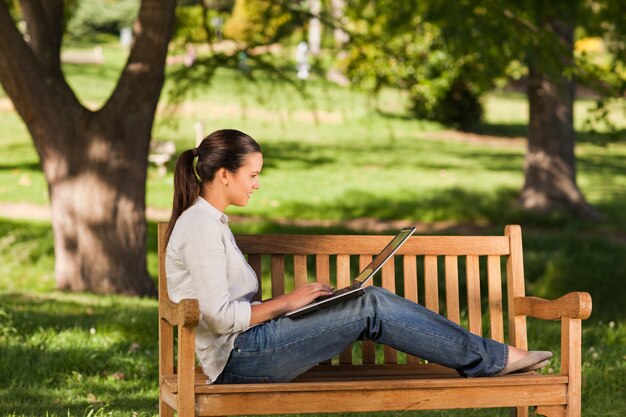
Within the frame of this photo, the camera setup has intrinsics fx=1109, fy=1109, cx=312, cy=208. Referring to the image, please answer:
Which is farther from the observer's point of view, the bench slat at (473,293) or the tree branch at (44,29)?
the tree branch at (44,29)

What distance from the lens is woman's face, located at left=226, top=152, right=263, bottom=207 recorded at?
420 centimetres

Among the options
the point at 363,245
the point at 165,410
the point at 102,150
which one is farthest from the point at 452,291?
the point at 102,150

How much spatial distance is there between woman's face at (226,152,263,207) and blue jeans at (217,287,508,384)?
0.50m

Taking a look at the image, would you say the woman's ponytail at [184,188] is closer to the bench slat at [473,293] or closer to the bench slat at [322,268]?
the bench slat at [322,268]

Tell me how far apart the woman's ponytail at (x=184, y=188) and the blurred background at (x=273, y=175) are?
4.70 feet

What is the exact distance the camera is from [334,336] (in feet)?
13.7

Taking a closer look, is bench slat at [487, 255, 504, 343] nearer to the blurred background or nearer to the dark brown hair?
the blurred background

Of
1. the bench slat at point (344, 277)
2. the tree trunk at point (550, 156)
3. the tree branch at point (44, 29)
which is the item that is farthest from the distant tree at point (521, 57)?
the bench slat at point (344, 277)

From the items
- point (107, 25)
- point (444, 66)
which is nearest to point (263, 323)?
point (444, 66)

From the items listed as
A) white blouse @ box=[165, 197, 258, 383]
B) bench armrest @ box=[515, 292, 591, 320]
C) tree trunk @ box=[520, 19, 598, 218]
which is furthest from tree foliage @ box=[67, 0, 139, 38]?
white blouse @ box=[165, 197, 258, 383]

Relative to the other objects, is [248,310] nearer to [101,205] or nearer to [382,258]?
[382,258]

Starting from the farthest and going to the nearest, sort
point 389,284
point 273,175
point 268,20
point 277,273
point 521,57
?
1. point 273,175
2. point 268,20
3. point 521,57
4. point 389,284
5. point 277,273

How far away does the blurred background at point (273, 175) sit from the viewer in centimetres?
672

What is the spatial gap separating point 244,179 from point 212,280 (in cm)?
45
